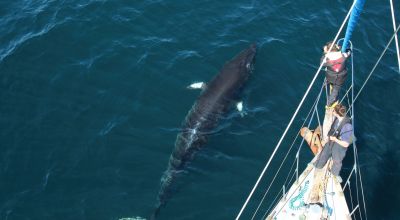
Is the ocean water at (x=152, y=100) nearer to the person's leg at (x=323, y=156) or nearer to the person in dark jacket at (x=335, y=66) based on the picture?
the person's leg at (x=323, y=156)

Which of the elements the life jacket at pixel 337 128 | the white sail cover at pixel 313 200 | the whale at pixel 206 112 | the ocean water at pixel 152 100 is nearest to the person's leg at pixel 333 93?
the life jacket at pixel 337 128

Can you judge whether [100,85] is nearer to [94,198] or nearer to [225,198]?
[94,198]

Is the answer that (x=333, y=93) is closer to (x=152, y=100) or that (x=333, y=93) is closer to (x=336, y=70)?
(x=336, y=70)

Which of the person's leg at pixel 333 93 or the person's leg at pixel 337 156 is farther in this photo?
the person's leg at pixel 333 93

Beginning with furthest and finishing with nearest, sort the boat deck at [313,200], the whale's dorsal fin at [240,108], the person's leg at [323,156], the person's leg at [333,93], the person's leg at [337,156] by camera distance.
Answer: the whale's dorsal fin at [240,108] < the person's leg at [333,93] < the person's leg at [323,156] < the person's leg at [337,156] < the boat deck at [313,200]

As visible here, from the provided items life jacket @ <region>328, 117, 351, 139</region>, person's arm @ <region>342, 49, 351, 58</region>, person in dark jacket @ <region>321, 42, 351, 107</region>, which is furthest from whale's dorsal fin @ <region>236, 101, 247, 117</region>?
person's arm @ <region>342, 49, 351, 58</region>

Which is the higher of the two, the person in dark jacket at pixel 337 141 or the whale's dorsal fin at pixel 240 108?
the person in dark jacket at pixel 337 141

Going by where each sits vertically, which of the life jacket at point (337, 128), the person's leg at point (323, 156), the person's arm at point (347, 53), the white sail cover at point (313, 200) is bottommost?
the white sail cover at point (313, 200)

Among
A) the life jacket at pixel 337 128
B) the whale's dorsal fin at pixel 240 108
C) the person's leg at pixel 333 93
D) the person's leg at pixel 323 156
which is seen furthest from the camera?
the whale's dorsal fin at pixel 240 108
